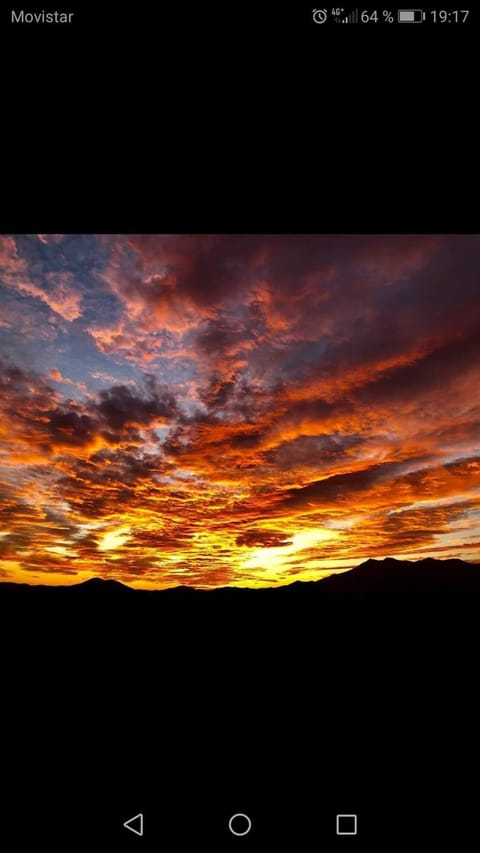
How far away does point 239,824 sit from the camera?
3.92 ft

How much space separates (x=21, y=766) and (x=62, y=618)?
1.39m

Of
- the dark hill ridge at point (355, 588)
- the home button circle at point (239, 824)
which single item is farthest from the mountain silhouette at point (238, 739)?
the dark hill ridge at point (355, 588)
